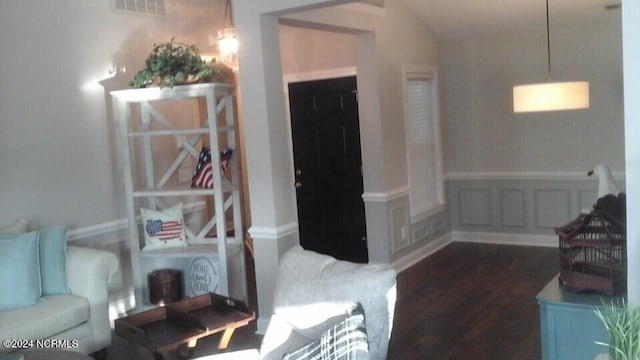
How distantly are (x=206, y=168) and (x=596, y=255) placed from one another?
276 cm

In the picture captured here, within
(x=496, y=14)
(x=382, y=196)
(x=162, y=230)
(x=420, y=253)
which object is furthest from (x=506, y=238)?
(x=162, y=230)

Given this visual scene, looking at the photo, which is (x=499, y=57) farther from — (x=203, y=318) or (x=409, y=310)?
(x=203, y=318)

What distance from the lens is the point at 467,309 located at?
14.8ft

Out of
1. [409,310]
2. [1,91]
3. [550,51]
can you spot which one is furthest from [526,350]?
[1,91]

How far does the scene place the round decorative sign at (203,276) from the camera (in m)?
4.50

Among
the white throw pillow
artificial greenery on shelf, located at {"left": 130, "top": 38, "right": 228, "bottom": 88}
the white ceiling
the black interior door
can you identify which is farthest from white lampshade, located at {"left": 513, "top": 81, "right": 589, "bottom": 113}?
the white throw pillow

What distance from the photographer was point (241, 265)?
457 centimetres

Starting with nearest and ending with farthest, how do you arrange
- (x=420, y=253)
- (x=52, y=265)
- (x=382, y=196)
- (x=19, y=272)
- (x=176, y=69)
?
(x=19, y=272) → (x=52, y=265) → (x=176, y=69) → (x=382, y=196) → (x=420, y=253)

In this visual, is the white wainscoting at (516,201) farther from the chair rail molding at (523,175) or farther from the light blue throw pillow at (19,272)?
the light blue throw pillow at (19,272)

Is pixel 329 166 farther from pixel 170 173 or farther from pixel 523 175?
pixel 523 175

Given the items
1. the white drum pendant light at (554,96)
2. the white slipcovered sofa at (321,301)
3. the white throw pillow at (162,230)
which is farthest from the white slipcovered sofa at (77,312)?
the white drum pendant light at (554,96)

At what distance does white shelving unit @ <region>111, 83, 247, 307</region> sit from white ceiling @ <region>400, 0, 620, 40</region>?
8.25 feet

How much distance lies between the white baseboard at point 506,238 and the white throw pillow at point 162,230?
3412 millimetres

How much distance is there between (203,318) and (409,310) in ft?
6.25
